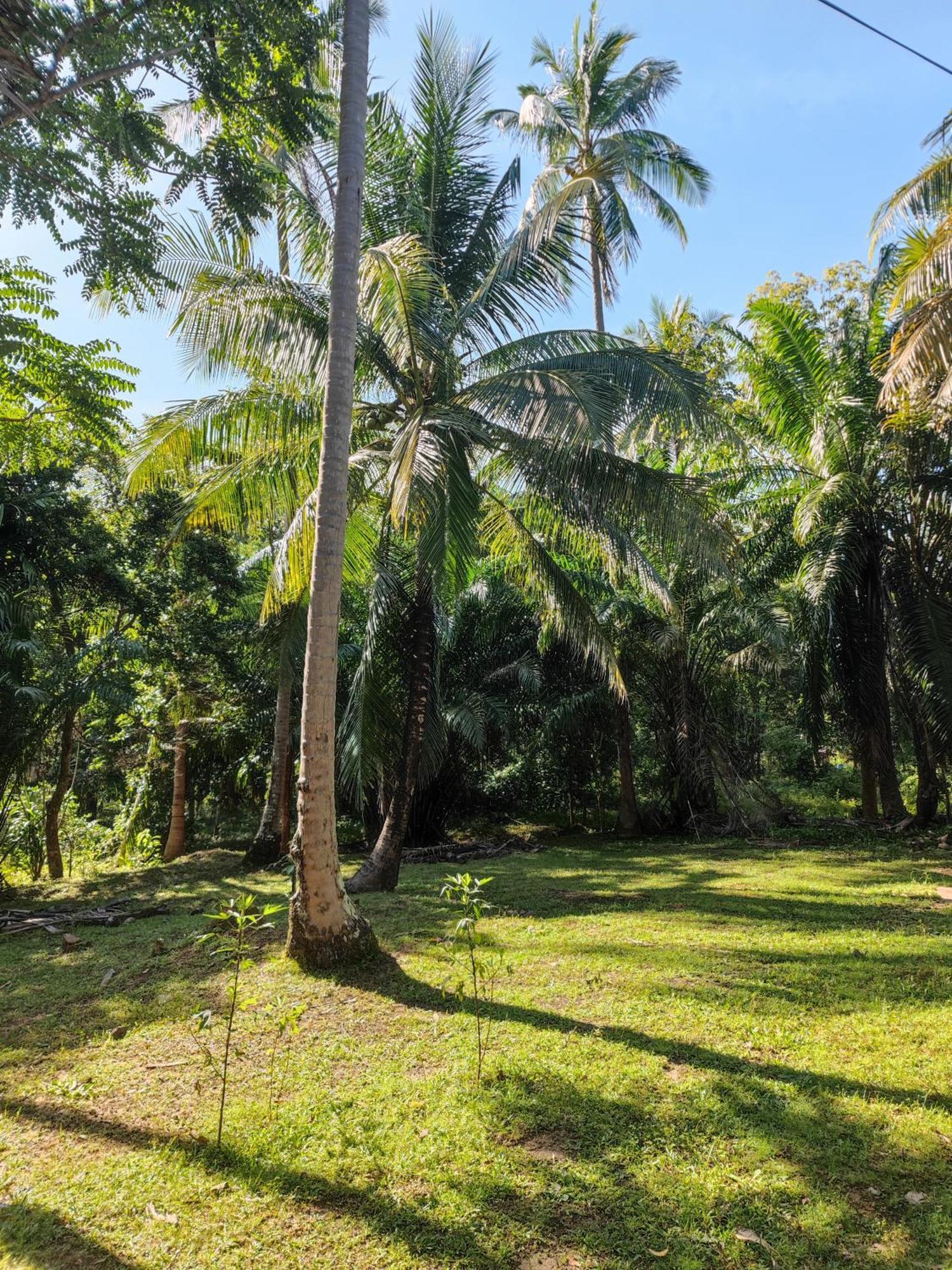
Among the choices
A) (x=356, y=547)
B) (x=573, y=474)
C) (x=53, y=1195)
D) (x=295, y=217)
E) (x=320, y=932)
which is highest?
(x=295, y=217)

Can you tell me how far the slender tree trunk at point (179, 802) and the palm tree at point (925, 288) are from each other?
39.5 ft

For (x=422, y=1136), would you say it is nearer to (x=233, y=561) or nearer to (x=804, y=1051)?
(x=804, y=1051)

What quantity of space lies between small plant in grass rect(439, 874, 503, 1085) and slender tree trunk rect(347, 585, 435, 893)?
6.79ft

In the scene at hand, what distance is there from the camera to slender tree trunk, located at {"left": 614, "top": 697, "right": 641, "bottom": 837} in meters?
14.1

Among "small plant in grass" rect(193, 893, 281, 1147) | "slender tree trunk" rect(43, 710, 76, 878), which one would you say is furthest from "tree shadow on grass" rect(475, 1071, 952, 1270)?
"slender tree trunk" rect(43, 710, 76, 878)

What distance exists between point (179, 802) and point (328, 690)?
32.3 feet

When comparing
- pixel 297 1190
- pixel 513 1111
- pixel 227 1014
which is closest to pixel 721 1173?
pixel 513 1111

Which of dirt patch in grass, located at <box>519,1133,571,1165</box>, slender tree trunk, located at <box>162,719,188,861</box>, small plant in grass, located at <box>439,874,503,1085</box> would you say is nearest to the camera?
dirt patch in grass, located at <box>519,1133,571,1165</box>

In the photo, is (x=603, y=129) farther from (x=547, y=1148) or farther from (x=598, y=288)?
(x=547, y=1148)

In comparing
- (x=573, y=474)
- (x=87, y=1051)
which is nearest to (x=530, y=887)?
(x=573, y=474)

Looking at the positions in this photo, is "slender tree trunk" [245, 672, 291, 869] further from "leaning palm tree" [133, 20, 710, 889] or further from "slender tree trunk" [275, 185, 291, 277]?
"slender tree trunk" [275, 185, 291, 277]

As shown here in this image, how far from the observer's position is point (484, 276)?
8617mm

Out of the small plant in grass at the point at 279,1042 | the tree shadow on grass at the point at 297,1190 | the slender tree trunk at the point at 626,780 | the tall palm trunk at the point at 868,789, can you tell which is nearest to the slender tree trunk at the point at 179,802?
the slender tree trunk at the point at 626,780

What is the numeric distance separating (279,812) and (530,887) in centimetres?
436
